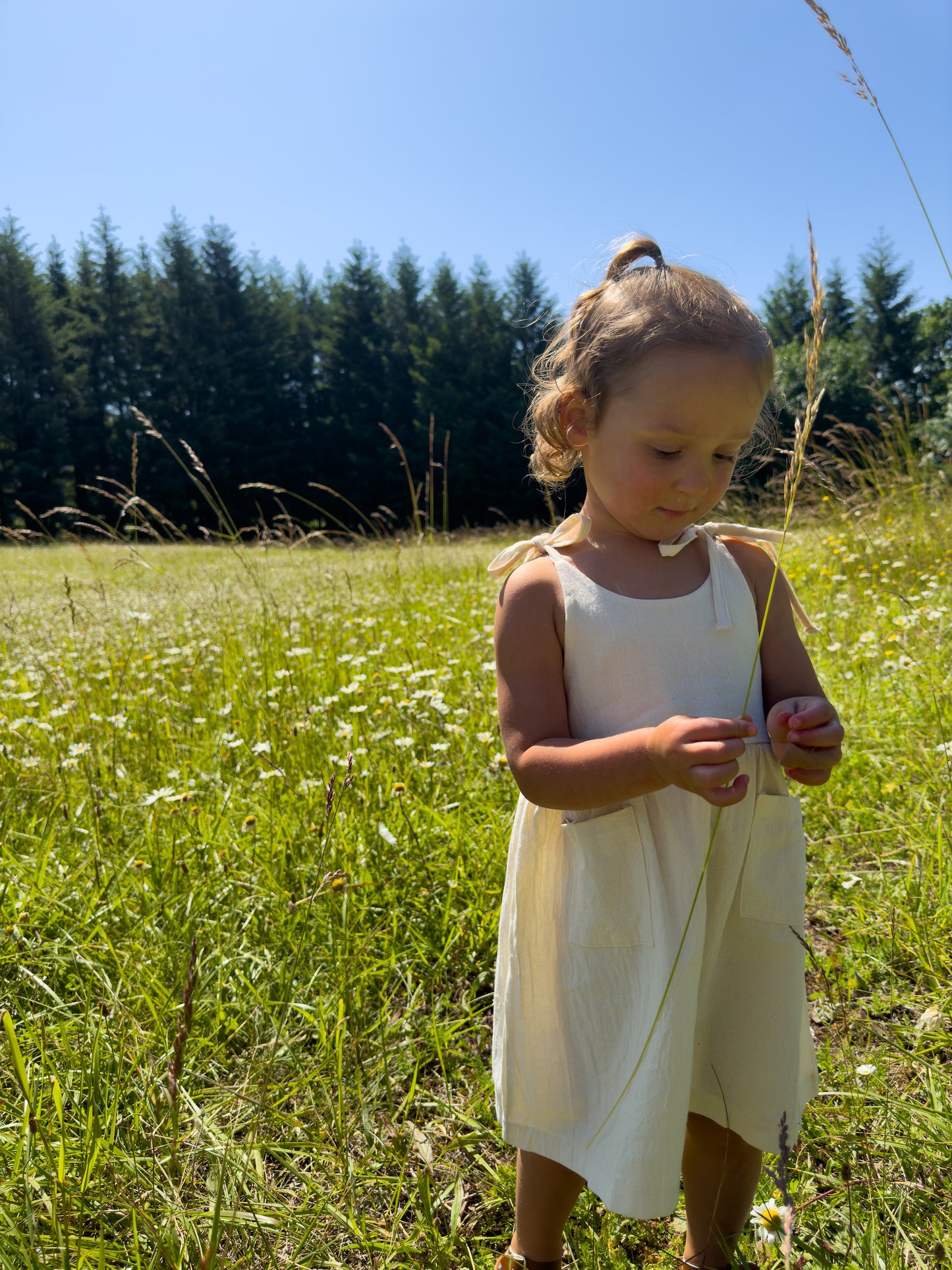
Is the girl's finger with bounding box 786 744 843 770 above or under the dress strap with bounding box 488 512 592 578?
under

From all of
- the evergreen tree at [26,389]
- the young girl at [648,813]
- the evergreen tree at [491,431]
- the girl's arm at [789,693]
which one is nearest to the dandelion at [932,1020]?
the young girl at [648,813]

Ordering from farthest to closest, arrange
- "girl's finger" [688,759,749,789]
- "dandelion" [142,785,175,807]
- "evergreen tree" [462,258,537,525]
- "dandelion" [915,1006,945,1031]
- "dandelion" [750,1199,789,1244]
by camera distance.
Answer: "evergreen tree" [462,258,537,525] < "dandelion" [142,785,175,807] < "dandelion" [915,1006,945,1031] < "dandelion" [750,1199,789,1244] < "girl's finger" [688,759,749,789]

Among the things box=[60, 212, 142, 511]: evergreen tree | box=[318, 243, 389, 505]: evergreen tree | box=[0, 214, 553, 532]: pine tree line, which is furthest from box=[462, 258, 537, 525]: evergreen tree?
box=[60, 212, 142, 511]: evergreen tree

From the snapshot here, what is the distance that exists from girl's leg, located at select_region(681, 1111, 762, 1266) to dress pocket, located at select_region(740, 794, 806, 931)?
1.12ft

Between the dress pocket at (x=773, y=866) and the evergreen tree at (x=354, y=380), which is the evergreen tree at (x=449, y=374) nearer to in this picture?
the evergreen tree at (x=354, y=380)

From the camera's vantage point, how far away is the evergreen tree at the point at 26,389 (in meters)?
26.9

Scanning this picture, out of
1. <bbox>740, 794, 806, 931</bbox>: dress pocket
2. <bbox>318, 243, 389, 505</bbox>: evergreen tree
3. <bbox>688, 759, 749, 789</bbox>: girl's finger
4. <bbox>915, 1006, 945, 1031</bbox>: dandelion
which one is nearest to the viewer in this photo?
<bbox>688, 759, 749, 789</bbox>: girl's finger

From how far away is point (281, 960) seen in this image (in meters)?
1.58

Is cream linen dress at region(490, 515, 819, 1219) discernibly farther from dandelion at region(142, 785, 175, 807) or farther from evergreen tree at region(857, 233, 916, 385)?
evergreen tree at region(857, 233, 916, 385)

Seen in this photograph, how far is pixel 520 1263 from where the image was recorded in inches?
44.2

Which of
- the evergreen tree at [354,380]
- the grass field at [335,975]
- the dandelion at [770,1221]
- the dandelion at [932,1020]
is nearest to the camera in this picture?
the dandelion at [770,1221]

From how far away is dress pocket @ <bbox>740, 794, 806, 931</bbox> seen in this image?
102cm

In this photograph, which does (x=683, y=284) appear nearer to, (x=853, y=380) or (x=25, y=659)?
(x=25, y=659)

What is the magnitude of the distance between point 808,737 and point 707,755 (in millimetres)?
218
